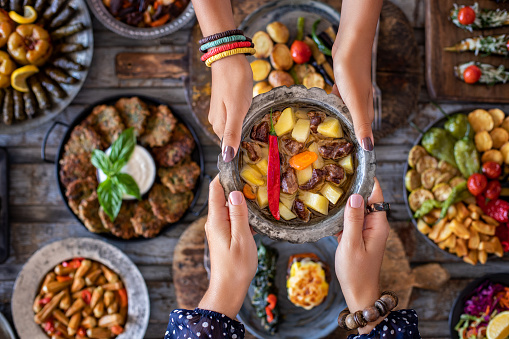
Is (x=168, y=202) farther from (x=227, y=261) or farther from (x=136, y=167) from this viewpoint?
(x=227, y=261)

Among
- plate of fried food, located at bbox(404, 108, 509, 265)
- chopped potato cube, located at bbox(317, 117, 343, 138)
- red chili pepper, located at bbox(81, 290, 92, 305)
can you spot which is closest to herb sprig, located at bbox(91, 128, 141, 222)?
red chili pepper, located at bbox(81, 290, 92, 305)

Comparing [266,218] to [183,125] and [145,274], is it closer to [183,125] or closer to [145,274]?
[183,125]

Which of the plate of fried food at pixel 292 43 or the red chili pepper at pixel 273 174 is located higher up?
the plate of fried food at pixel 292 43

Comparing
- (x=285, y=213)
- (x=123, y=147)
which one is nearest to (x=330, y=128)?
(x=285, y=213)

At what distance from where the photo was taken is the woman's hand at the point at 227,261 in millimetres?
1877

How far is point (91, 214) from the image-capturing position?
2879 millimetres

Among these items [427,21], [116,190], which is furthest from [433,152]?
[116,190]

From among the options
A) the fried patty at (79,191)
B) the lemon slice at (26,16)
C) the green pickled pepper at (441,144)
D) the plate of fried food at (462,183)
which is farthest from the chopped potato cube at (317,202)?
the lemon slice at (26,16)

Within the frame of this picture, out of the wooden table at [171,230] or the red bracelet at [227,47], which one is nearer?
the red bracelet at [227,47]

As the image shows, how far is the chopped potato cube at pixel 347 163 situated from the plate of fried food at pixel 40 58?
210 cm

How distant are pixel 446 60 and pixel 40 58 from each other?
3.12 m

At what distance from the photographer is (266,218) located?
1.92 metres

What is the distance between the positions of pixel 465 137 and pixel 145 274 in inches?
108

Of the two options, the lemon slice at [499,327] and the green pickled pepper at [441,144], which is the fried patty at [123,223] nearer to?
the green pickled pepper at [441,144]
